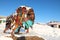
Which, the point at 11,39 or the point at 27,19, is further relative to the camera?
the point at 27,19

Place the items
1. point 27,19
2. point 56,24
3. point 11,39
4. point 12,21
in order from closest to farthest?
point 11,39 → point 27,19 → point 12,21 → point 56,24

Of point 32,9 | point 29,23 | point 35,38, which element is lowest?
point 35,38

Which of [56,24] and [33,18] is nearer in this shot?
[33,18]

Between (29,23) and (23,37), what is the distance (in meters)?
1.24

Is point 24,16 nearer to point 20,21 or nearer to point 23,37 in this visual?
point 20,21

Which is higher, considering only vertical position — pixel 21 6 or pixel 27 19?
pixel 21 6

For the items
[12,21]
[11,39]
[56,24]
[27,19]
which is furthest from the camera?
[56,24]

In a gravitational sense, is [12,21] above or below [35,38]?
above

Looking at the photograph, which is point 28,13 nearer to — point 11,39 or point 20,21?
point 20,21

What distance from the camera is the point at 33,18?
1644 centimetres

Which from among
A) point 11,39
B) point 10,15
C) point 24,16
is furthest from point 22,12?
point 11,39

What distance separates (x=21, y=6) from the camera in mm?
17016

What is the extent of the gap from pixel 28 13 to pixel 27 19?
24.3 inches

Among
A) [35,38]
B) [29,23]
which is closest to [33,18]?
[29,23]
